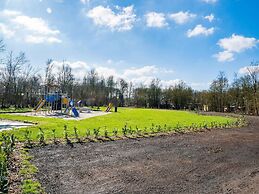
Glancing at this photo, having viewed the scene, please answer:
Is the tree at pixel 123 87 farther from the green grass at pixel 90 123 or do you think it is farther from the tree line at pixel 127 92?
the green grass at pixel 90 123

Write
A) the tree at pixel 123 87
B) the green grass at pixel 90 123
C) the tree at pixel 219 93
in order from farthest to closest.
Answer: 1. the tree at pixel 123 87
2. the tree at pixel 219 93
3. the green grass at pixel 90 123

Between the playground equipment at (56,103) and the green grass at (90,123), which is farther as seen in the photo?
the playground equipment at (56,103)

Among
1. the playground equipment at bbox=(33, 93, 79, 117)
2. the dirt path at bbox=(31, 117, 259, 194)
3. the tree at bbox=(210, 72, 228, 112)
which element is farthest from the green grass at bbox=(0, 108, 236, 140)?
the tree at bbox=(210, 72, 228, 112)

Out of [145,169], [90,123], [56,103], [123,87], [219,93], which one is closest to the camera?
[145,169]

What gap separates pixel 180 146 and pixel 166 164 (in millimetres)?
3092

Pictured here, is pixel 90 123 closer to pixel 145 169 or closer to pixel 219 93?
pixel 145 169

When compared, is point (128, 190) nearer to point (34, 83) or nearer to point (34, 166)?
point (34, 166)

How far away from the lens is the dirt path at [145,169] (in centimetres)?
503

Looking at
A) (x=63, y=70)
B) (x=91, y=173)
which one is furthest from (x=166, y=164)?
(x=63, y=70)

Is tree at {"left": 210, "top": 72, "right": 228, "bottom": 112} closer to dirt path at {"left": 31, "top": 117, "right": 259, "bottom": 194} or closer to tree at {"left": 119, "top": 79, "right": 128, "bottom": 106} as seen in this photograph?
tree at {"left": 119, "top": 79, "right": 128, "bottom": 106}

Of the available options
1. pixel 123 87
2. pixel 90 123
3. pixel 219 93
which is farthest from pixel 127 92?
pixel 90 123

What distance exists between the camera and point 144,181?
17.7 feet

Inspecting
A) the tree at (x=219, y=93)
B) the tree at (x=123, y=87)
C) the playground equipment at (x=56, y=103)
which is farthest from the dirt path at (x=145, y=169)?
the tree at (x=123, y=87)

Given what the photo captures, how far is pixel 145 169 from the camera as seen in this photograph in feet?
20.8
